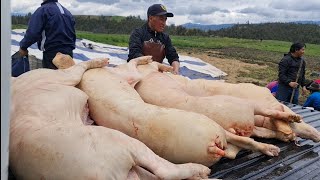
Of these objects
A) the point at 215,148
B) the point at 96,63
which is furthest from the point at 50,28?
the point at 215,148

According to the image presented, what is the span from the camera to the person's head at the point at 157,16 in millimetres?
5871

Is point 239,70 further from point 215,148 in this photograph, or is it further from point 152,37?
point 215,148

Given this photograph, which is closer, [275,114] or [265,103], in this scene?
[275,114]

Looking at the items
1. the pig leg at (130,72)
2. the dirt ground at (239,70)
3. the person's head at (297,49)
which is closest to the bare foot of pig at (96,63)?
the pig leg at (130,72)

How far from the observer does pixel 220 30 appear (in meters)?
75.1

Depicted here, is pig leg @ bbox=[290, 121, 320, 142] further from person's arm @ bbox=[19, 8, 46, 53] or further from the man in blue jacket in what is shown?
person's arm @ bbox=[19, 8, 46, 53]

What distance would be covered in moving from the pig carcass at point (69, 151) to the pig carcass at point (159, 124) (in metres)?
0.17

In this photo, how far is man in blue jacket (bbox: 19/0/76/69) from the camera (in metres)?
6.18

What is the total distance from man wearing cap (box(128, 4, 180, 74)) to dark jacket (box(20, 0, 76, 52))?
1.14 meters

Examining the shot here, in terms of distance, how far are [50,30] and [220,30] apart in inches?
2771

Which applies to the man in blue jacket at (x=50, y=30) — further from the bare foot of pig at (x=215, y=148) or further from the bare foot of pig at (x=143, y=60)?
the bare foot of pig at (x=215, y=148)

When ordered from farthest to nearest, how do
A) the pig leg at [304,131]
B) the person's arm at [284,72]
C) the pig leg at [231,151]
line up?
the person's arm at [284,72], the pig leg at [304,131], the pig leg at [231,151]

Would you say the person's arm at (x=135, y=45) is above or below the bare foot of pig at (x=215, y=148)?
above

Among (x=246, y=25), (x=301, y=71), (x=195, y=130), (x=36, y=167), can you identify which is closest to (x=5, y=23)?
(x=36, y=167)
